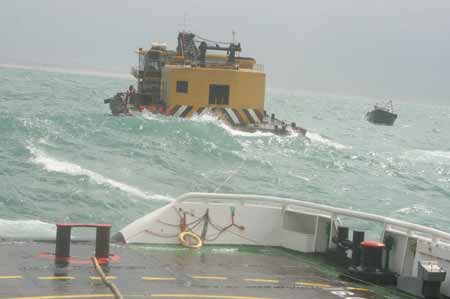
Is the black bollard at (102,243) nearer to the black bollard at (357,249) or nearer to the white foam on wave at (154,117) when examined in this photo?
the black bollard at (357,249)

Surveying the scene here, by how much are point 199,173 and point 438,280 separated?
888 inches

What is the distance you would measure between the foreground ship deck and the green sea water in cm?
645

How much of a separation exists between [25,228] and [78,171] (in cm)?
976

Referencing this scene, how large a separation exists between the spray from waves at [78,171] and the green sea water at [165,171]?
37 mm

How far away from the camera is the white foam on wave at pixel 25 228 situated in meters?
17.9

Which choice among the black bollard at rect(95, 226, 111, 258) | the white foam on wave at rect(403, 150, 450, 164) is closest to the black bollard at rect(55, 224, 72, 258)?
the black bollard at rect(95, 226, 111, 258)

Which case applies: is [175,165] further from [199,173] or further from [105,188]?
[105,188]

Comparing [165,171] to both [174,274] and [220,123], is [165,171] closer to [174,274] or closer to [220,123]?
[220,123]

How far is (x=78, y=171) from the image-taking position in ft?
94.3

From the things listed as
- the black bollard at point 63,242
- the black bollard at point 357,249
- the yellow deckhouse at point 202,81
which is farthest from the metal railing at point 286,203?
the yellow deckhouse at point 202,81

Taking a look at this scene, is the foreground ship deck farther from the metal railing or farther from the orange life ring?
the metal railing

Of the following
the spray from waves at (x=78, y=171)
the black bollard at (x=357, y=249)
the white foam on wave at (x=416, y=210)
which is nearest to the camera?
the black bollard at (x=357, y=249)

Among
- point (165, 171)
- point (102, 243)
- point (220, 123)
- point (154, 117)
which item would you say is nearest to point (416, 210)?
point (165, 171)

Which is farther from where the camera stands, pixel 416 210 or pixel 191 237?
pixel 416 210
